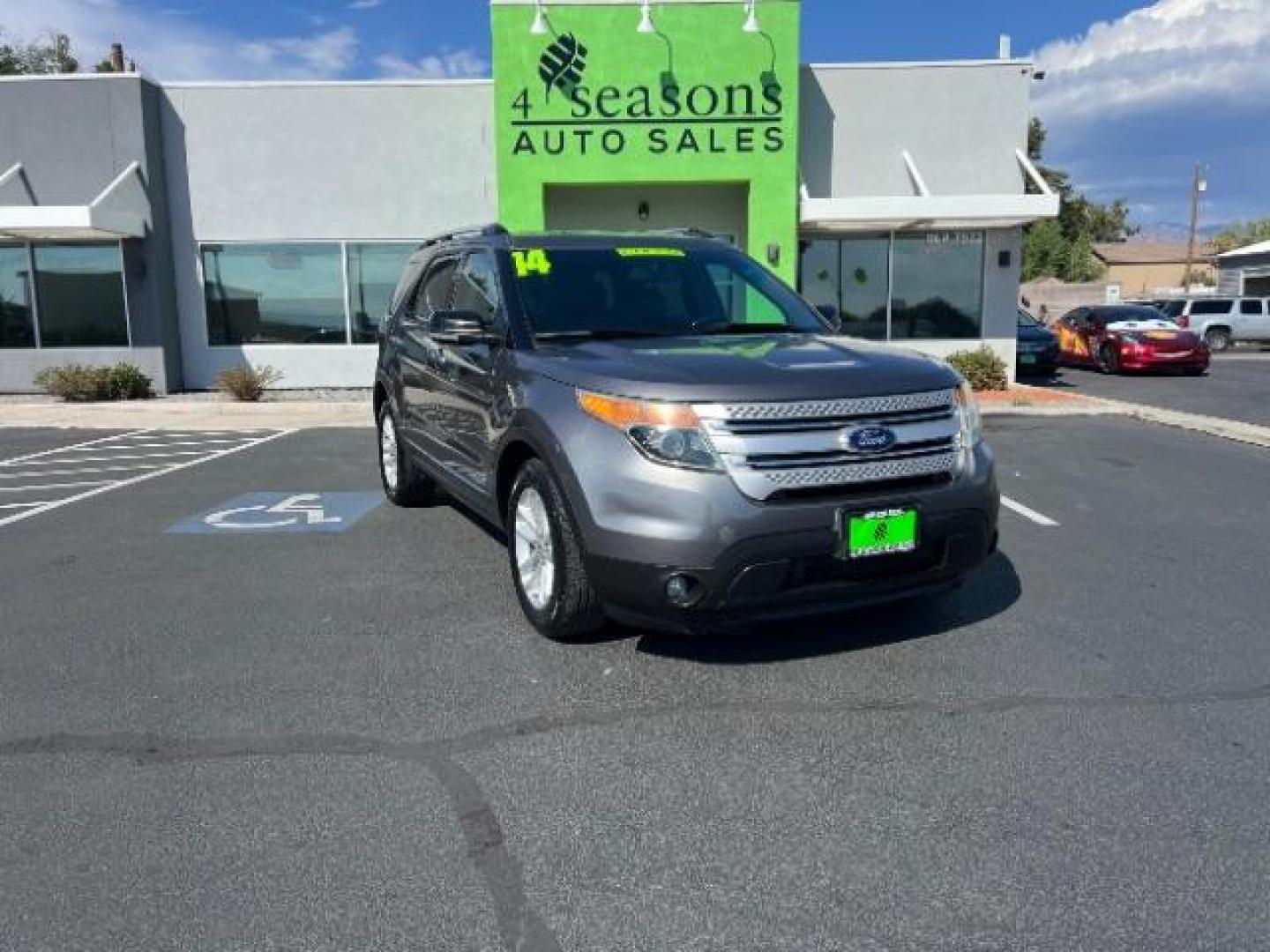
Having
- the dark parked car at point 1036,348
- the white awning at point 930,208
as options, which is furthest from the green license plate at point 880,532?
the dark parked car at point 1036,348

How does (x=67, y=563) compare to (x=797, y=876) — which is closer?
(x=797, y=876)

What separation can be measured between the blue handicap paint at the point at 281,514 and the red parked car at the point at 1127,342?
17.3 meters

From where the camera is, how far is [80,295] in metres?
16.3

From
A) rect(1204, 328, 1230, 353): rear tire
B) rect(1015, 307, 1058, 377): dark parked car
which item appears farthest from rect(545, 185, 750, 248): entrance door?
rect(1204, 328, 1230, 353): rear tire

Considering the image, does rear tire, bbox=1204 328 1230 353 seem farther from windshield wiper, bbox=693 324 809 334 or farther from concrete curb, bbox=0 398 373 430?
windshield wiper, bbox=693 324 809 334

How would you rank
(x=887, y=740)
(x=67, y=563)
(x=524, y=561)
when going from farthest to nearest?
1. (x=67, y=563)
2. (x=524, y=561)
3. (x=887, y=740)

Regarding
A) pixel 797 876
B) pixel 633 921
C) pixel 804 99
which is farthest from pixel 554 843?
pixel 804 99

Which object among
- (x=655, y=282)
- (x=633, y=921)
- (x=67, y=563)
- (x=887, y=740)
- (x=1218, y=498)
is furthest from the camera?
(x=1218, y=498)

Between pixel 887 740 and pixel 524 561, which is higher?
pixel 524 561

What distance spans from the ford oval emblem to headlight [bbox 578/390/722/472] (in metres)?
0.55

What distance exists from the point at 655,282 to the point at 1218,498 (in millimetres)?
5370

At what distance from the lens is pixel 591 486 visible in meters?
3.81

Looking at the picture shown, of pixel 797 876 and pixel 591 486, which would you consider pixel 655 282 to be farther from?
pixel 797 876

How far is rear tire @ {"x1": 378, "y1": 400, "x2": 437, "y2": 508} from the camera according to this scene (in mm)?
7105
